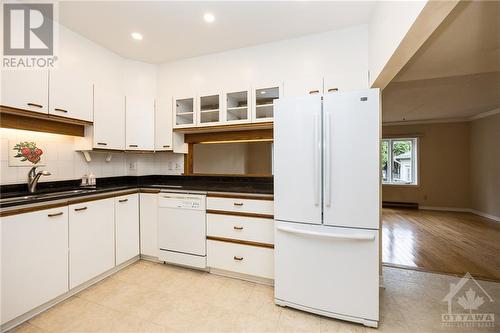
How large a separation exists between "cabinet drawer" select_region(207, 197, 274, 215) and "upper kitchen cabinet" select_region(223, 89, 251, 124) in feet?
3.17

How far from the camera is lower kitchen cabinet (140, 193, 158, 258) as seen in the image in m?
2.52

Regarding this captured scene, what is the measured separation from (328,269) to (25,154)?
2.86 metres

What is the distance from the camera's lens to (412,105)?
Answer: 14.1 feet

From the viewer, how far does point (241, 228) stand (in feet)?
7.00

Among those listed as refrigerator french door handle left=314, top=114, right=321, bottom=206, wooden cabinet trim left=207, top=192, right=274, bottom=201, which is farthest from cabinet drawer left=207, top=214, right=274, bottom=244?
refrigerator french door handle left=314, top=114, right=321, bottom=206

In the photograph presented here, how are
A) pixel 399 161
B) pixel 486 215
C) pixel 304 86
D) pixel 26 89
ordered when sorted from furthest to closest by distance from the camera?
1. pixel 399 161
2. pixel 486 215
3. pixel 304 86
4. pixel 26 89

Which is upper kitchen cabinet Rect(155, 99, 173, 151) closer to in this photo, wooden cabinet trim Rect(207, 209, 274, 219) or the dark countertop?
the dark countertop

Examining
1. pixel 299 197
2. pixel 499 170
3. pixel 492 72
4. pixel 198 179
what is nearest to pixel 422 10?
pixel 299 197

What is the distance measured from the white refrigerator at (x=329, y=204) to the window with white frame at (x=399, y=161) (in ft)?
19.0

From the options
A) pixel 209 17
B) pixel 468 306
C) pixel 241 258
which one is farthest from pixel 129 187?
pixel 468 306

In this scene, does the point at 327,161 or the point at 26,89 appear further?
the point at 26,89

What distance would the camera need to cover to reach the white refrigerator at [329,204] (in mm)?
1534

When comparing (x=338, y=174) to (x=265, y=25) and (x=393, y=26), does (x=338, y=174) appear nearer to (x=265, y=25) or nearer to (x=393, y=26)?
(x=393, y=26)

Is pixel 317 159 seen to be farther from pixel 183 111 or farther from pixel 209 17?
pixel 183 111
